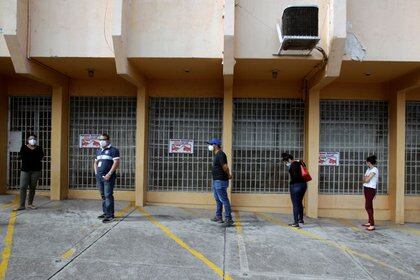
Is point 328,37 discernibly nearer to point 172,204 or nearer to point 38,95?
point 172,204

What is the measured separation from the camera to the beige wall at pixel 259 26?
23.8ft

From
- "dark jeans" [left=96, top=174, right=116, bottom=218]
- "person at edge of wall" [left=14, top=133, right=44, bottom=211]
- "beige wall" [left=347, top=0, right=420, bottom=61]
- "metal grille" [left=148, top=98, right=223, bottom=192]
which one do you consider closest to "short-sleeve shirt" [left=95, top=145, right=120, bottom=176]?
"dark jeans" [left=96, top=174, right=116, bottom=218]

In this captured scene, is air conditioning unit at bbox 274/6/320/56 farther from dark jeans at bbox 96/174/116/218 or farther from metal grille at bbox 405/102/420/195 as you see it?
dark jeans at bbox 96/174/116/218

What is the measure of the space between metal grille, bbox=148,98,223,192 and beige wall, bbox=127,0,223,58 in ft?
6.59

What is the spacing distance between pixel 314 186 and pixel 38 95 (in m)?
7.43

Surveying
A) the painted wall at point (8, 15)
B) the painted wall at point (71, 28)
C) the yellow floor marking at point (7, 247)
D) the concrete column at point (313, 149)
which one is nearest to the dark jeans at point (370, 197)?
the concrete column at point (313, 149)

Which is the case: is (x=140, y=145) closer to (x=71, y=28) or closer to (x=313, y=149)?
(x=71, y=28)

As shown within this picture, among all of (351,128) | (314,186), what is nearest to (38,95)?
(314,186)

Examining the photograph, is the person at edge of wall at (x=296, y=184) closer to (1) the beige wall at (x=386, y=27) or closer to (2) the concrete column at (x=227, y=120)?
(2) the concrete column at (x=227, y=120)

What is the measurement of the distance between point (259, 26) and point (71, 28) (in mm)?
3936

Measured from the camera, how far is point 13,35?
707cm

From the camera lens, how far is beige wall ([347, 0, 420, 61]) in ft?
23.7

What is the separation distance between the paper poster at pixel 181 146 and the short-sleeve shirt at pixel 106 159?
7.24ft

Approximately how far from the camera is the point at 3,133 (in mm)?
9391
